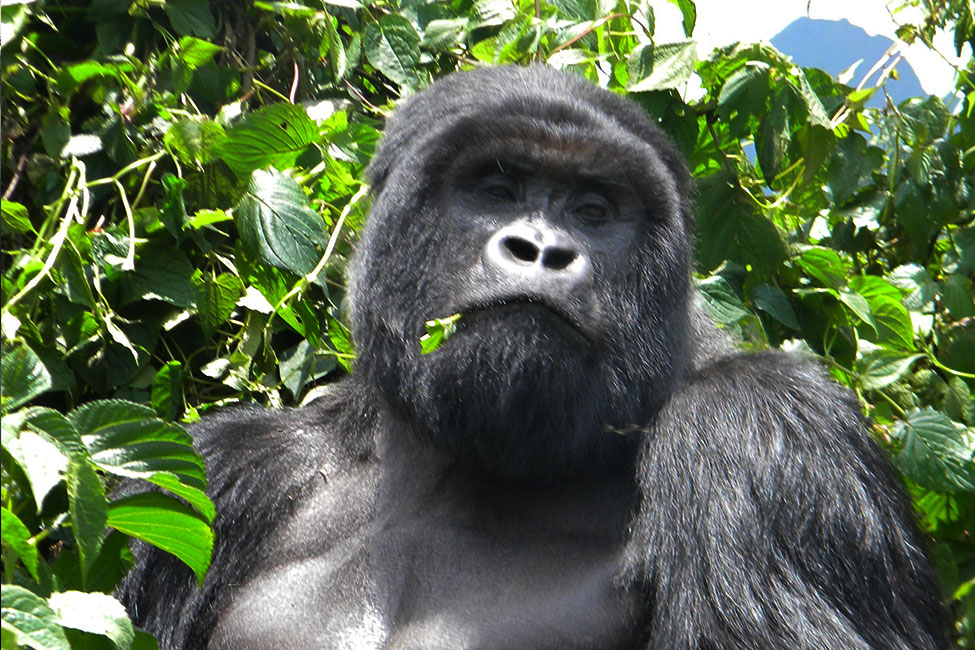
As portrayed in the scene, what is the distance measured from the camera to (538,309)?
2963 mm

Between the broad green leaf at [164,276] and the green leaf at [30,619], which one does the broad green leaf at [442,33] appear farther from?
the green leaf at [30,619]

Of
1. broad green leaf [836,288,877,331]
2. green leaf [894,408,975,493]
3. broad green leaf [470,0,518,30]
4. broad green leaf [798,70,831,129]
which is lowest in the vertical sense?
green leaf [894,408,975,493]

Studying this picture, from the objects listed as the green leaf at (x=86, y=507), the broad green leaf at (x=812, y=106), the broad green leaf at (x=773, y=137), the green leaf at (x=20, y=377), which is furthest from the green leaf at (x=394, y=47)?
the green leaf at (x=86, y=507)

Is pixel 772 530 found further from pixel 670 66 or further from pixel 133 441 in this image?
pixel 670 66

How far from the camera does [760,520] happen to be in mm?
2855

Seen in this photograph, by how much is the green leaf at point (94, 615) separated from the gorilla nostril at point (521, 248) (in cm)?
126

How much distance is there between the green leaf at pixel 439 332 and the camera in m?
3.05

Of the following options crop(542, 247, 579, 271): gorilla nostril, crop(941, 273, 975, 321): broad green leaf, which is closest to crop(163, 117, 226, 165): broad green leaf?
crop(542, 247, 579, 271): gorilla nostril

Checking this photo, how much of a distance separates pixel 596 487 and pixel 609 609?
0.38 meters

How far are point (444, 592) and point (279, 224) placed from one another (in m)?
1.38

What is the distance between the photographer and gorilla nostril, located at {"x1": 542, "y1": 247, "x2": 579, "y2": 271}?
9.95 ft

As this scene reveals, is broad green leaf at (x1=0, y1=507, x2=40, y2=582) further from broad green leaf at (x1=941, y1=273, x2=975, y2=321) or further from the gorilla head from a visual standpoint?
broad green leaf at (x1=941, y1=273, x2=975, y2=321)

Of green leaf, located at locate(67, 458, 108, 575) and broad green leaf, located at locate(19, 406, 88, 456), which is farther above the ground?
broad green leaf, located at locate(19, 406, 88, 456)

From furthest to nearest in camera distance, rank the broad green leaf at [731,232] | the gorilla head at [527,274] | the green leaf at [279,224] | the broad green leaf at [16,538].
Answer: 1. the broad green leaf at [731,232]
2. the green leaf at [279,224]
3. the gorilla head at [527,274]
4. the broad green leaf at [16,538]
